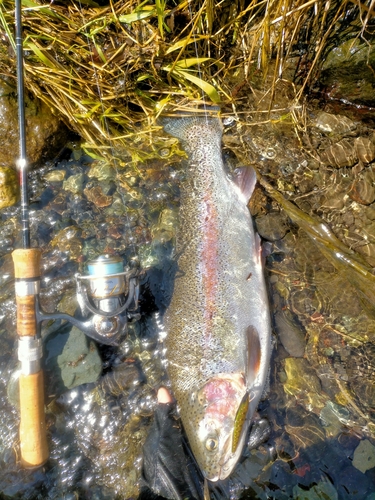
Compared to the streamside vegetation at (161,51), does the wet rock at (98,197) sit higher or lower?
lower

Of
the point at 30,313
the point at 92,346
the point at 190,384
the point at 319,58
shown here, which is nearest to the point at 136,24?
the point at 319,58

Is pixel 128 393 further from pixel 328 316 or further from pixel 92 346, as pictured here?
pixel 328 316

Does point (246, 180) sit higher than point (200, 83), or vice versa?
point (200, 83)

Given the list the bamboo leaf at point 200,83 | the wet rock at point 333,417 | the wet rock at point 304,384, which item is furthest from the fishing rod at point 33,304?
the wet rock at point 333,417

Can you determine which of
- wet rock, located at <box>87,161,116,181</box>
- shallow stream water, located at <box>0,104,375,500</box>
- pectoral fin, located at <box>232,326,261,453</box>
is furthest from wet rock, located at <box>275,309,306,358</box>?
wet rock, located at <box>87,161,116,181</box>

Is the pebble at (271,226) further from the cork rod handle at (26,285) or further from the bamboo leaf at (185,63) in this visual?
the cork rod handle at (26,285)

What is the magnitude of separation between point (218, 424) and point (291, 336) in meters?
0.83

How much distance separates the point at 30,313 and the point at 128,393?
101 cm

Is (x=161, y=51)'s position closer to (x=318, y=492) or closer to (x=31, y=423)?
(x=31, y=423)

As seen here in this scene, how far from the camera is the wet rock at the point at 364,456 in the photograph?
2463 millimetres

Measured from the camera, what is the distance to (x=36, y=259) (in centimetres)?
219

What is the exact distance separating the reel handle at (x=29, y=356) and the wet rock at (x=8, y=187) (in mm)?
907

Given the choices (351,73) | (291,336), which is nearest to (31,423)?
(291,336)

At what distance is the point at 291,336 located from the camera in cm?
272
